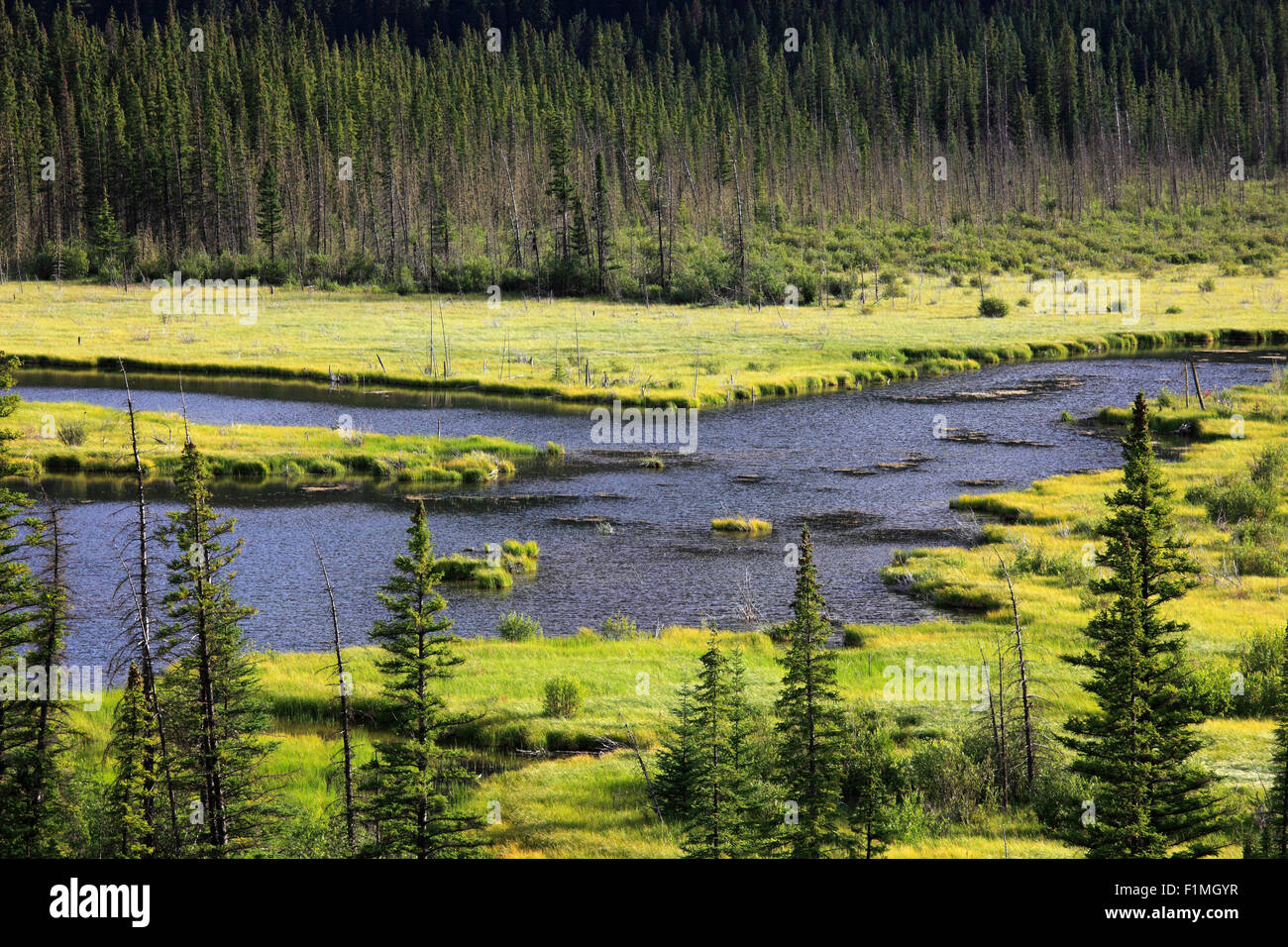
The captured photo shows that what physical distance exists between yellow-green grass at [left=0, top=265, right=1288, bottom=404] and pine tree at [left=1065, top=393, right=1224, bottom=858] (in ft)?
153

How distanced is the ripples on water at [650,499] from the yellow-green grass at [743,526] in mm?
418

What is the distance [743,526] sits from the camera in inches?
1592

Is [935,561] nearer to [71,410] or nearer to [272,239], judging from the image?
[71,410]

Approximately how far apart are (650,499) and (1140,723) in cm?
3157

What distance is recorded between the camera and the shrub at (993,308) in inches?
3556

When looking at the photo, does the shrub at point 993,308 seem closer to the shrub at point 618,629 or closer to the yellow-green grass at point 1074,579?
the yellow-green grass at point 1074,579

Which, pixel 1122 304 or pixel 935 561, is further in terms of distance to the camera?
pixel 1122 304

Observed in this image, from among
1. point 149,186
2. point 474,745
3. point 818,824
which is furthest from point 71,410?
point 149,186

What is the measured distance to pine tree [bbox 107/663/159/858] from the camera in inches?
532
